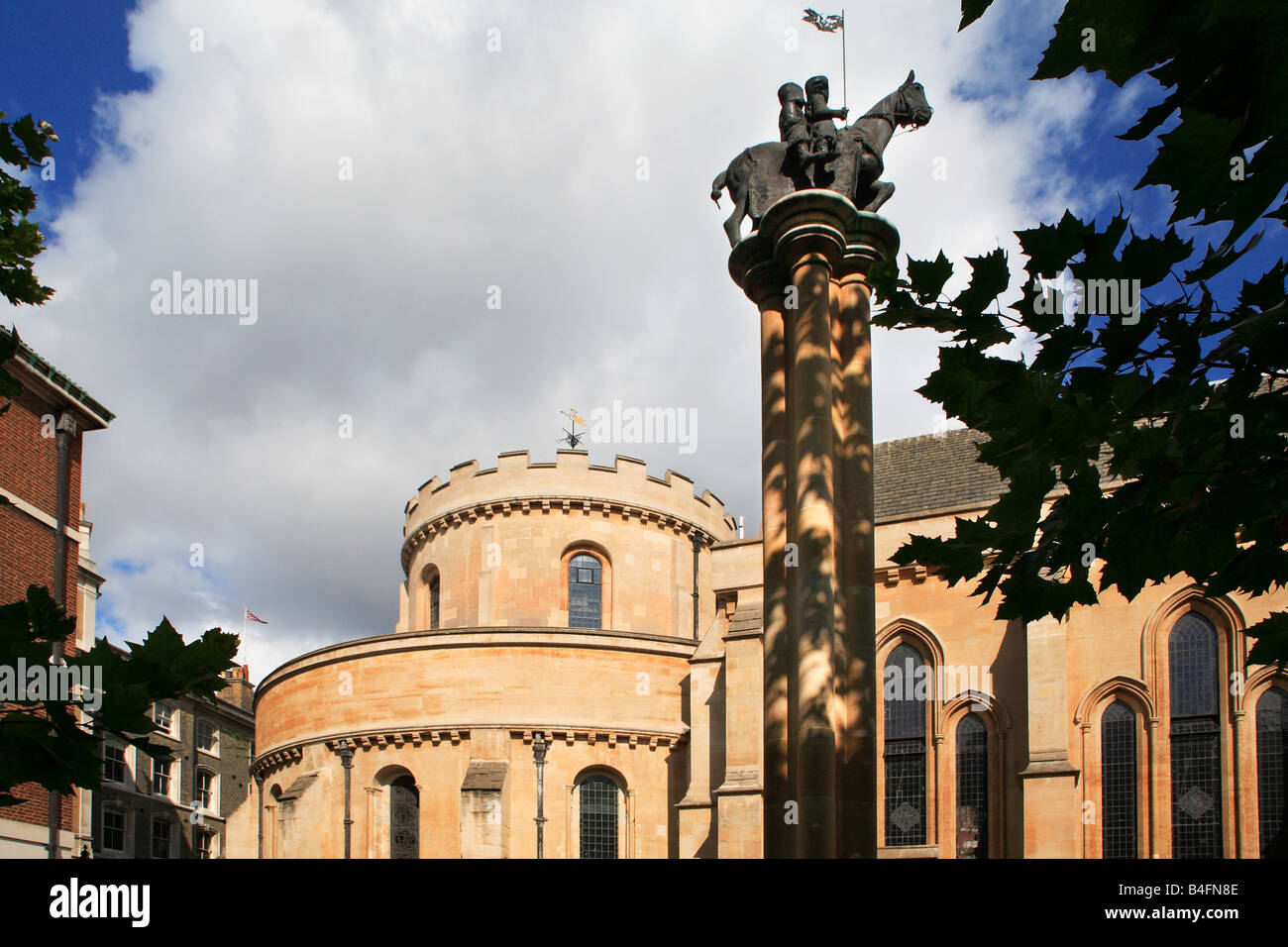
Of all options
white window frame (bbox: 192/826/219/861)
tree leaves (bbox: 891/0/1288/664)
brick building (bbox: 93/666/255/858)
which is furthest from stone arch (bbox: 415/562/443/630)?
tree leaves (bbox: 891/0/1288/664)

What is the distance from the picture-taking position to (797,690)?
9.91 meters

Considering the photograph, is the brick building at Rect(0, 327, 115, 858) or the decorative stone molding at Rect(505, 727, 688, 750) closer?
the brick building at Rect(0, 327, 115, 858)

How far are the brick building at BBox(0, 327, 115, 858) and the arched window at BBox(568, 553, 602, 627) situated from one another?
15.1 metres

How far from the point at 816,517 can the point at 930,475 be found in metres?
19.2

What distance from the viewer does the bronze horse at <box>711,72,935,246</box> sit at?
1130cm

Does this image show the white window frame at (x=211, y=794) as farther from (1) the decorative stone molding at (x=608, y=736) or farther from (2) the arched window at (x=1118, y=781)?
(2) the arched window at (x=1118, y=781)

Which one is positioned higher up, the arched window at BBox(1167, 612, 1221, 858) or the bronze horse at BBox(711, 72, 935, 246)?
the bronze horse at BBox(711, 72, 935, 246)

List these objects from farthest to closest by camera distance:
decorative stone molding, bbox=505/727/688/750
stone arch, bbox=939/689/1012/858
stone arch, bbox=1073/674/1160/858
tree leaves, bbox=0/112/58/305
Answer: decorative stone molding, bbox=505/727/688/750 < stone arch, bbox=939/689/1012/858 < stone arch, bbox=1073/674/1160/858 < tree leaves, bbox=0/112/58/305

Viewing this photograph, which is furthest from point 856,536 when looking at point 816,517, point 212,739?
point 212,739

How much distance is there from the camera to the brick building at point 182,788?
35812 mm

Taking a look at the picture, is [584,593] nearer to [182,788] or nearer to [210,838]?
[182,788]

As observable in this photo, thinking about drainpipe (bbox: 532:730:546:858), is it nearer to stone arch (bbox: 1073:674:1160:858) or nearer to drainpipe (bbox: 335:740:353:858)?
drainpipe (bbox: 335:740:353:858)

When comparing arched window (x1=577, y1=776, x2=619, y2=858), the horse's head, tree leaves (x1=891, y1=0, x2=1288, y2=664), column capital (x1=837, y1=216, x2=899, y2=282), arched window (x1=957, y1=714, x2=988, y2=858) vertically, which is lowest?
arched window (x1=577, y1=776, x2=619, y2=858)
